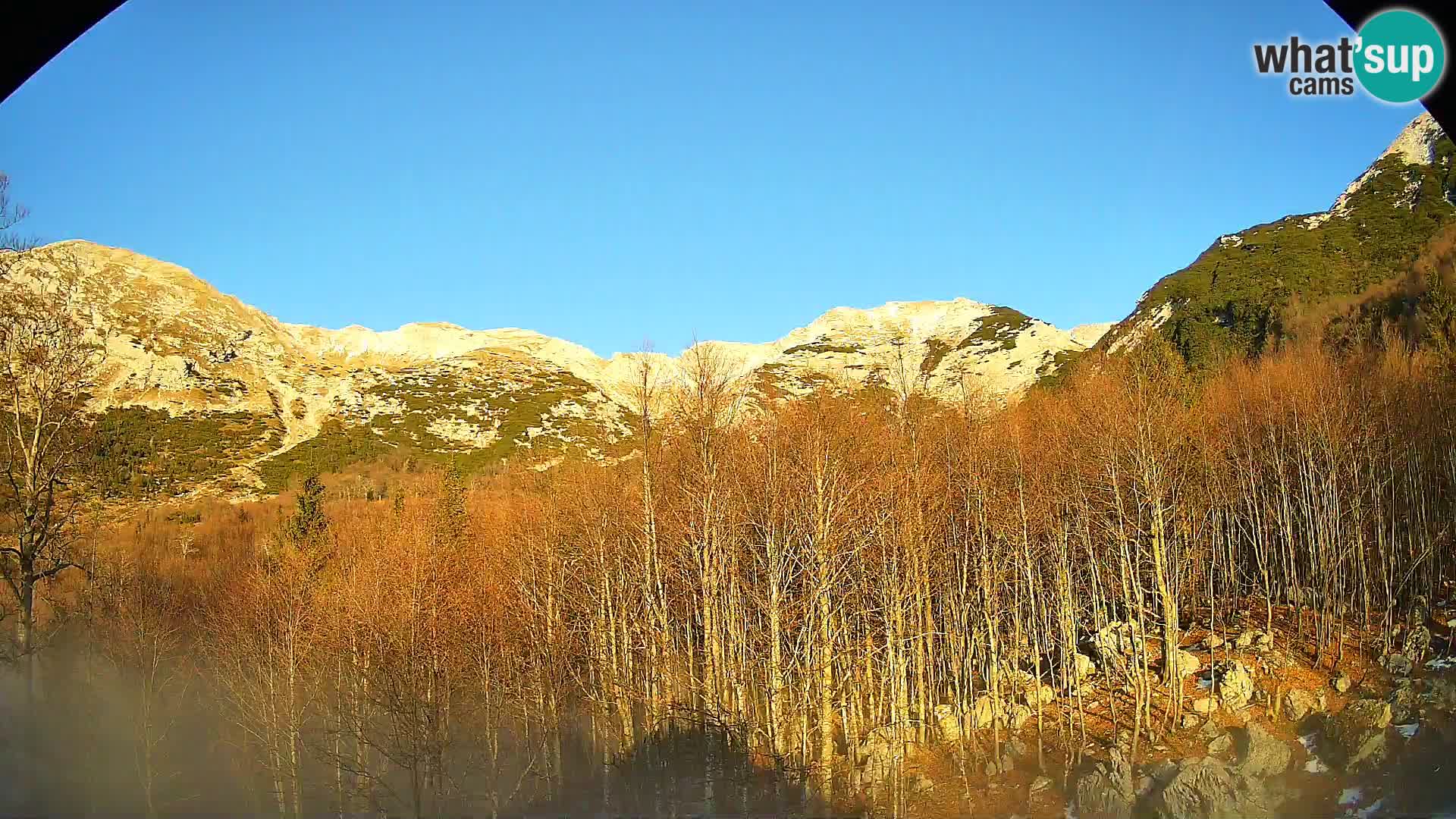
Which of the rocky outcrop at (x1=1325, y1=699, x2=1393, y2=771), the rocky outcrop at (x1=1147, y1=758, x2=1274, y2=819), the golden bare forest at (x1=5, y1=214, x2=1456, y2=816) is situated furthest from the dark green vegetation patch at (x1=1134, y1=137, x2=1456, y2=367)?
the rocky outcrop at (x1=1147, y1=758, x2=1274, y2=819)

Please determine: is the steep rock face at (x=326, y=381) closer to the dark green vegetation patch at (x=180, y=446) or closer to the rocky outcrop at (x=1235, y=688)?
the dark green vegetation patch at (x=180, y=446)

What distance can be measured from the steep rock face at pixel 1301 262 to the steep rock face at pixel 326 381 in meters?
19.0

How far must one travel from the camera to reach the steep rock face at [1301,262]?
5509cm

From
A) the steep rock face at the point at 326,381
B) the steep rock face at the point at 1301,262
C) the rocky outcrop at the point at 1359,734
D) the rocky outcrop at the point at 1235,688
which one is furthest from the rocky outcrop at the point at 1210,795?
the steep rock face at the point at 326,381

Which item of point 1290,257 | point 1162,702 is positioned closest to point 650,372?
point 1162,702

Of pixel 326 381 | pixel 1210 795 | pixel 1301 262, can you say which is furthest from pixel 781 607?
pixel 326 381

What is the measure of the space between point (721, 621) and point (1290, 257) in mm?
57209

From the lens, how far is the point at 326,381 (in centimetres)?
14862

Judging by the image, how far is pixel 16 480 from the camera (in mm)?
18578

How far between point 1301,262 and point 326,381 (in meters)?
137

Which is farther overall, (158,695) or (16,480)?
(158,695)

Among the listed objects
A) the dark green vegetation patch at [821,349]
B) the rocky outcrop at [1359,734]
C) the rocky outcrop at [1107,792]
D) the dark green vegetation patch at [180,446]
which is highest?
the dark green vegetation patch at [821,349]

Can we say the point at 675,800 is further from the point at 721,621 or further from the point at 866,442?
the point at 866,442

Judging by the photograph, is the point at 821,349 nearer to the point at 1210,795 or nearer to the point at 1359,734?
the point at 1359,734
